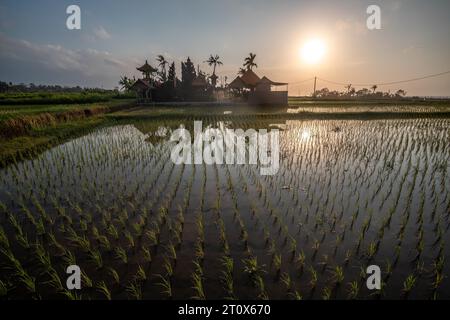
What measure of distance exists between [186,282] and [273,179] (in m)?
4.20

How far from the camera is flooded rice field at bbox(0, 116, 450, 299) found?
10.5ft

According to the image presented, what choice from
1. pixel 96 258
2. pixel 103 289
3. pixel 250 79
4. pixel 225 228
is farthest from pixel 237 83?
pixel 103 289

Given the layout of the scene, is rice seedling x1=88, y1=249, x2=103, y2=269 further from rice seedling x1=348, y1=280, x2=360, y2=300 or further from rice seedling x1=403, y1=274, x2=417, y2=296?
rice seedling x1=403, y1=274, x2=417, y2=296

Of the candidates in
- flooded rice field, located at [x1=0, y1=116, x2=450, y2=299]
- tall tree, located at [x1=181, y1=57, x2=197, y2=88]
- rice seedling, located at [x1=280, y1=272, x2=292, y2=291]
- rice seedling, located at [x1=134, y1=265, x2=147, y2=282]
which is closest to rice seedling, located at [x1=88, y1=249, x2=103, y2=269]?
flooded rice field, located at [x1=0, y1=116, x2=450, y2=299]

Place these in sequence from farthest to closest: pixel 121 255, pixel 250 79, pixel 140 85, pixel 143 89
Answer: pixel 143 89, pixel 140 85, pixel 250 79, pixel 121 255

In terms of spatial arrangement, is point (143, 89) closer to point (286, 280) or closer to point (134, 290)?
point (134, 290)

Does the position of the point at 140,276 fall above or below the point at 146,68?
below

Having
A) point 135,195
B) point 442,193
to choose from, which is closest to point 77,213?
point 135,195

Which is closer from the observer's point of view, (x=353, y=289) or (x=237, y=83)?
(x=353, y=289)

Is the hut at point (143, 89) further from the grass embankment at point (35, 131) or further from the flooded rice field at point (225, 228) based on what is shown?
the flooded rice field at point (225, 228)

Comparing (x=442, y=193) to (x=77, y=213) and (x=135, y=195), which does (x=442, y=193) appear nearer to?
(x=135, y=195)

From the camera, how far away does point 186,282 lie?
3.25 meters

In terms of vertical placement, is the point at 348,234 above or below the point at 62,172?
below

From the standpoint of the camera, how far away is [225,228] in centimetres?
452
